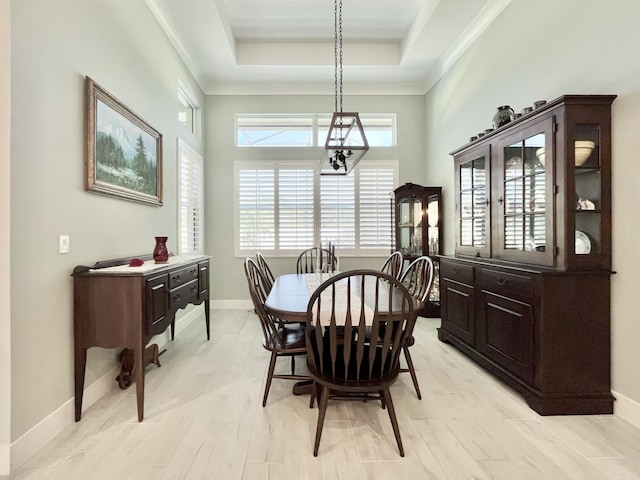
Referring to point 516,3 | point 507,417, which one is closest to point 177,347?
point 507,417

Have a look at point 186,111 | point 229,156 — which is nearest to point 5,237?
point 186,111

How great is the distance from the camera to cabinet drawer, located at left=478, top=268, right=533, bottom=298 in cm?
228

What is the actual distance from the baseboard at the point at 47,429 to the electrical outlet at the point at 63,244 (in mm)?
948

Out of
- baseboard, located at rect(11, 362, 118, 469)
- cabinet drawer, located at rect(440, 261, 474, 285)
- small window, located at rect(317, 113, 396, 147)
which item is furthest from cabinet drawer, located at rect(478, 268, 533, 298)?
small window, located at rect(317, 113, 396, 147)

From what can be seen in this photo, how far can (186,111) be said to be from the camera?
4652mm

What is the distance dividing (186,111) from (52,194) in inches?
123

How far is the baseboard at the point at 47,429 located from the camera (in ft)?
5.38

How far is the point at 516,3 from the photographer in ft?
10.1

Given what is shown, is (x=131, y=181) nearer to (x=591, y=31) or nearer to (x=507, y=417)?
(x=507, y=417)

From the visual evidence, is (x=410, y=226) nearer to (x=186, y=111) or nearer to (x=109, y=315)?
(x=186, y=111)

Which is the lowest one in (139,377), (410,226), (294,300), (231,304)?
(231,304)

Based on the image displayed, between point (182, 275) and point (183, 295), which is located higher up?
point (182, 275)

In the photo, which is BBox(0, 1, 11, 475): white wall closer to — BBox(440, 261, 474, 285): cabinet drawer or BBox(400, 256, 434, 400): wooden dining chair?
BBox(400, 256, 434, 400): wooden dining chair

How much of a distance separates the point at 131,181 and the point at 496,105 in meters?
3.63
